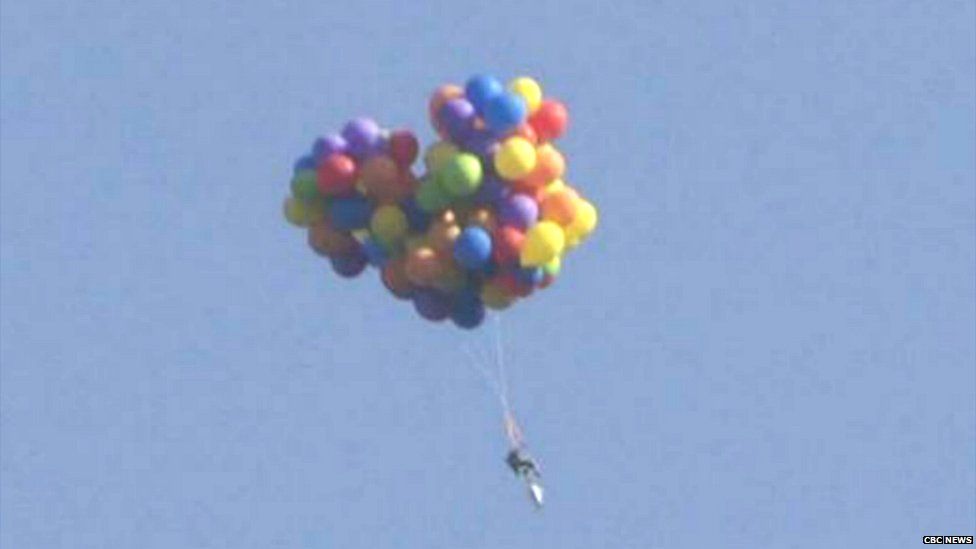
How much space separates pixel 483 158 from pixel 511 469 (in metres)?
4.02

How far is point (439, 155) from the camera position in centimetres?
11088

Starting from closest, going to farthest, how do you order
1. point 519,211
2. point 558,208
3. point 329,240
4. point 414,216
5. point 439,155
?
1. point 519,211
2. point 439,155
3. point 558,208
4. point 414,216
5. point 329,240

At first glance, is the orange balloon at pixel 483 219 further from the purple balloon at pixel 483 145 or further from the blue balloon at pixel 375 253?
the blue balloon at pixel 375 253

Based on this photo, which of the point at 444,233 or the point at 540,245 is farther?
the point at 444,233

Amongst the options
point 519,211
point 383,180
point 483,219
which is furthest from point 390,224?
point 519,211

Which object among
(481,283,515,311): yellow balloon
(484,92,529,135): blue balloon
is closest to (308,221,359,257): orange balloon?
(481,283,515,311): yellow balloon

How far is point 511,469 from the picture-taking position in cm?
11294

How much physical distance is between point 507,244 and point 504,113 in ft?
4.69

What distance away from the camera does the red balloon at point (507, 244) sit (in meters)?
111

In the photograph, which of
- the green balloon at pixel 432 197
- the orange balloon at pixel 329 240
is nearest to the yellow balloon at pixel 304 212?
the orange balloon at pixel 329 240

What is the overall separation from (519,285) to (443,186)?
1.45 m

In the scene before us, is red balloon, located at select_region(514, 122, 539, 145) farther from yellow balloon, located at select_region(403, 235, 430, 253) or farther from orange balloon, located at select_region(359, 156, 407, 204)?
yellow balloon, located at select_region(403, 235, 430, 253)

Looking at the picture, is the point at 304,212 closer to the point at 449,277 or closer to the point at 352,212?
the point at 352,212

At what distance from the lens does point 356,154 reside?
111562 millimetres
